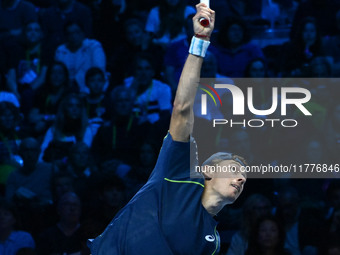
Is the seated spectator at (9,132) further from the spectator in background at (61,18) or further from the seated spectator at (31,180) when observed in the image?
the spectator in background at (61,18)

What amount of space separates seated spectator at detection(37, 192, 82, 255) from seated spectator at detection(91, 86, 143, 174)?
0.88m

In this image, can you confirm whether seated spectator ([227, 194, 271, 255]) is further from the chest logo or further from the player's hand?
the player's hand

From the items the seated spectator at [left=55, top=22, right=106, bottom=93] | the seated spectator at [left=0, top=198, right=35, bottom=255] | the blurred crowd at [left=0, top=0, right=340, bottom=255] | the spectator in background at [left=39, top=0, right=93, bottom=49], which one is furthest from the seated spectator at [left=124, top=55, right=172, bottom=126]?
the seated spectator at [left=0, top=198, right=35, bottom=255]

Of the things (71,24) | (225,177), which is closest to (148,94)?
(71,24)

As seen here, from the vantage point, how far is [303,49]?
8.42 metres

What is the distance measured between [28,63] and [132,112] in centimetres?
159

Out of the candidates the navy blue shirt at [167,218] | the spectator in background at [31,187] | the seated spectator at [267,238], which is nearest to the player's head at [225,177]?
the navy blue shirt at [167,218]

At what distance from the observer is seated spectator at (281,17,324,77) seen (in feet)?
27.4

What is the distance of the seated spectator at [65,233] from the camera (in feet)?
22.7

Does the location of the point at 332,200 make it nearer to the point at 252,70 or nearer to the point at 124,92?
the point at 252,70

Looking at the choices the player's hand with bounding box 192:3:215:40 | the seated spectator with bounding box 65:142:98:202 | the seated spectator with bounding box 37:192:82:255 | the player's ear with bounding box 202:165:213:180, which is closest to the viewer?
the player's hand with bounding box 192:3:215:40

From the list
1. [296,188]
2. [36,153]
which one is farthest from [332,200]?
[36,153]

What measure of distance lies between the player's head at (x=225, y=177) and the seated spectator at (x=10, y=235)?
2980 mm

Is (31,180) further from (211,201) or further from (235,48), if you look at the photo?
(211,201)
